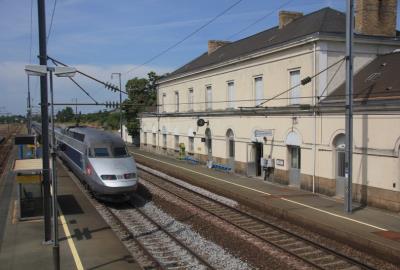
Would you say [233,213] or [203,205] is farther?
[203,205]

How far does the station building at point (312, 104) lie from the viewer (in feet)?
60.0

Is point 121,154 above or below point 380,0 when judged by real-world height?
below

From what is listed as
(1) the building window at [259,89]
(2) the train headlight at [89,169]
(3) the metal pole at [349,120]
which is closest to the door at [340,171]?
(3) the metal pole at [349,120]

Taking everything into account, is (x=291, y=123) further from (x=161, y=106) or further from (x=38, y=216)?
(x=161, y=106)

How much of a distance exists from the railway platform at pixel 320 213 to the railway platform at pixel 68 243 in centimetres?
662

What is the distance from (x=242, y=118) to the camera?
28938 millimetres

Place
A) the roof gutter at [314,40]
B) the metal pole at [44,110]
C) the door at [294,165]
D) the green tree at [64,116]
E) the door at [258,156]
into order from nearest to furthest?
the metal pole at [44,110]
the roof gutter at [314,40]
the door at [294,165]
the door at [258,156]
the green tree at [64,116]

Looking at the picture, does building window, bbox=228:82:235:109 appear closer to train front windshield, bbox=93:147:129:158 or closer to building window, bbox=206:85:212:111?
building window, bbox=206:85:212:111

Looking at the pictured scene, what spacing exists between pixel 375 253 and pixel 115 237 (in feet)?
24.8

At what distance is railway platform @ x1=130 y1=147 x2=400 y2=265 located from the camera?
43.9 feet

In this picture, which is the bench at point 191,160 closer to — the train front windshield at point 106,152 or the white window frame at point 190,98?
the white window frame at point 190,98

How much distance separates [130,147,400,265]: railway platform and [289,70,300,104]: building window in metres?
4.54

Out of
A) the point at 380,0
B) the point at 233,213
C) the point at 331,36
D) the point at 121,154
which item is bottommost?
the point at 233,213

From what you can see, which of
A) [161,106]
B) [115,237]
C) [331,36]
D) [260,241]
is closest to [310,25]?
[331,36]
